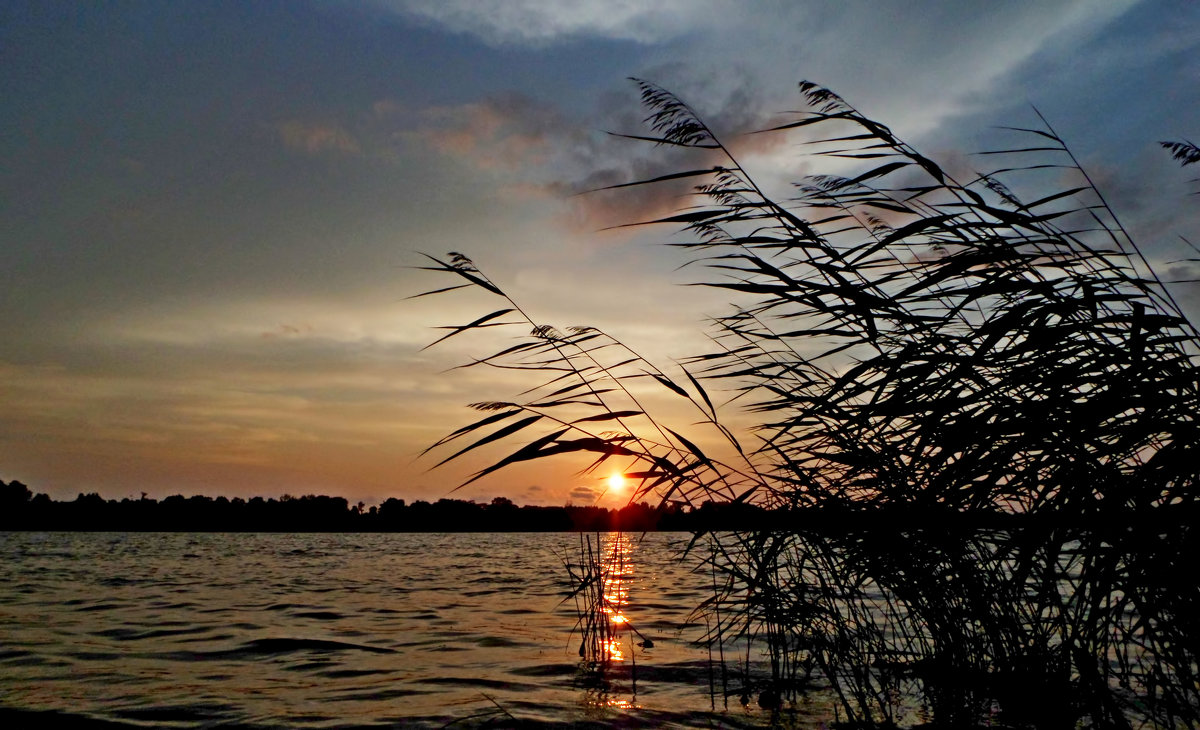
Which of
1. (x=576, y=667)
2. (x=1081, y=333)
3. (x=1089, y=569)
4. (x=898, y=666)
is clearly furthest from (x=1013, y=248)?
(x=576, y=667)

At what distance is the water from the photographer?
16.8 ft

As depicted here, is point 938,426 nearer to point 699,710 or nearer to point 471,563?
point 699,710

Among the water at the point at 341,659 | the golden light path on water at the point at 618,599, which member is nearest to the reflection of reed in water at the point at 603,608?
the golden light path on water at the point at 618,599

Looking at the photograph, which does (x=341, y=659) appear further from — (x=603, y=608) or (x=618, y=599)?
(x=618, y=599)

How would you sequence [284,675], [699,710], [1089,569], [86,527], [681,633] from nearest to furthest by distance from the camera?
1. [1089,569]
2. [699,710]
3. [284,675]
4. [681,633]
5. [86,527]

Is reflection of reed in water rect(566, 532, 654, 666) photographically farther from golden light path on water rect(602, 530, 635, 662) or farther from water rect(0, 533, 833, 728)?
water rect(0, 533, 833, 728)

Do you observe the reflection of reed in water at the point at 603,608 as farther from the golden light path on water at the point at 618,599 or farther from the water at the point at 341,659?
the water at the point at 341,659

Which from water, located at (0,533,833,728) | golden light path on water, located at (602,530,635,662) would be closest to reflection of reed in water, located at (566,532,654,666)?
golden light path on water, located at (602,530,635,662)

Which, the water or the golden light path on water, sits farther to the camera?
the golden light path on water

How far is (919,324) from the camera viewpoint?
13.3 feet

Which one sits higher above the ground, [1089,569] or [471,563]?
[1089,569]

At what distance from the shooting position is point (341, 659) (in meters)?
7.31

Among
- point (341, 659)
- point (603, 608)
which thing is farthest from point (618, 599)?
point (341, 659)

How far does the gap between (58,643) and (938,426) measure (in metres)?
8.70
